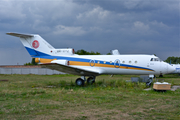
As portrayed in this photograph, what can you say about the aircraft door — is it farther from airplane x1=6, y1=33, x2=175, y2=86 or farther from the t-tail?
the t-tail

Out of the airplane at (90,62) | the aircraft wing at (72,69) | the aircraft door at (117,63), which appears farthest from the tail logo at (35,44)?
the aircraft door at (117,63)

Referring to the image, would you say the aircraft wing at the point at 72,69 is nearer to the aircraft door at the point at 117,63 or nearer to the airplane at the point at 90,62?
the airplane at the point at 90,62

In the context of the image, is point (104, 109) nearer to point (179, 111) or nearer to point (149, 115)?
point (149, 115)

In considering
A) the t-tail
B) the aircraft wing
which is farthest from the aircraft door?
the t-tail

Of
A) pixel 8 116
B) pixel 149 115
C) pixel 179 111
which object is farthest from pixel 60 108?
pixel 179 111

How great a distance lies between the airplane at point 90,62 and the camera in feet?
52.5

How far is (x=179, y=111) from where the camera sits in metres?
7.01

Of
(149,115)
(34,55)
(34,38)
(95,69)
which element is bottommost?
(149,115)

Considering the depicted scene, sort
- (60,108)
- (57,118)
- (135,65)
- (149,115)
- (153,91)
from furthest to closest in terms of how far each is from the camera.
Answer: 1. (135,65)
2. (153,91)
3. (60,108)
4. (149,115)
5. (57,118)

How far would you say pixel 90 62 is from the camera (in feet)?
57.0

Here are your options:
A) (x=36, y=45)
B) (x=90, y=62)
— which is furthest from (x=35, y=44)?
(x=90, y=62)

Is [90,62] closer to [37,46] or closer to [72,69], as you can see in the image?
[72,69]

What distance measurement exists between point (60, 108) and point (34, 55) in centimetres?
1250

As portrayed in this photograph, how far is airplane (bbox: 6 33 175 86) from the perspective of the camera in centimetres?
1600
